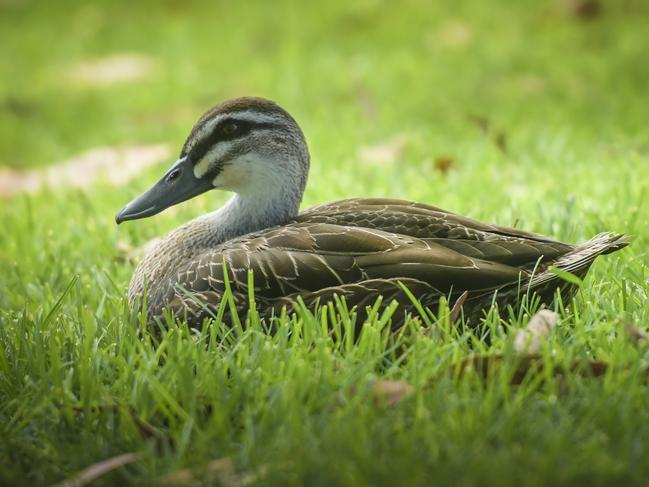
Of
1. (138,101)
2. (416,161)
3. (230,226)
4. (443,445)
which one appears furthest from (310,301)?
(138,101)

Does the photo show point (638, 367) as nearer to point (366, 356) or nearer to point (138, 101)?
point (366, 356)

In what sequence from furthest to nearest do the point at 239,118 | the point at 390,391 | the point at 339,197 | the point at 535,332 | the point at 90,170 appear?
the point at 90,170, the point at 339,197, the point at 239,118, the point at 535,332, the point at 390,391

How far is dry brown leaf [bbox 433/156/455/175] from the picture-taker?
514 cm

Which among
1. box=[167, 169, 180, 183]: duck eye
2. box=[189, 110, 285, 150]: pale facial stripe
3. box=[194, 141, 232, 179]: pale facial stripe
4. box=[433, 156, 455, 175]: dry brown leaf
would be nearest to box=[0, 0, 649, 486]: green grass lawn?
box=[433, 156, 455, 175]: dry brown leaf

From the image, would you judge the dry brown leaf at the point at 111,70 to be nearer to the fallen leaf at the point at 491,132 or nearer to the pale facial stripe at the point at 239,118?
the fallen leaf at the point at 491,132

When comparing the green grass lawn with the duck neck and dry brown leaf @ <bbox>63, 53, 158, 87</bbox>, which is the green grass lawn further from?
the duck neck

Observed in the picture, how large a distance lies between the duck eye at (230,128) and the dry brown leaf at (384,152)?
2053 millimetres

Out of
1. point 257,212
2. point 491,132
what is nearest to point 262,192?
point 257,212

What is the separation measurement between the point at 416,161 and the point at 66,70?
4.75 meters

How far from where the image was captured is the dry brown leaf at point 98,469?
2152mm

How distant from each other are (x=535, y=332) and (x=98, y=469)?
1.32m

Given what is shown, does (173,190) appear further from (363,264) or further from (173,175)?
(363,264)

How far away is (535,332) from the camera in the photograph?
8.91 ft

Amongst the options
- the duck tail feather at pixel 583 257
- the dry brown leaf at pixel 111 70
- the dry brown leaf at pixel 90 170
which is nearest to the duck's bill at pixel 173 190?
the duck tail feather at pixel 583 257
